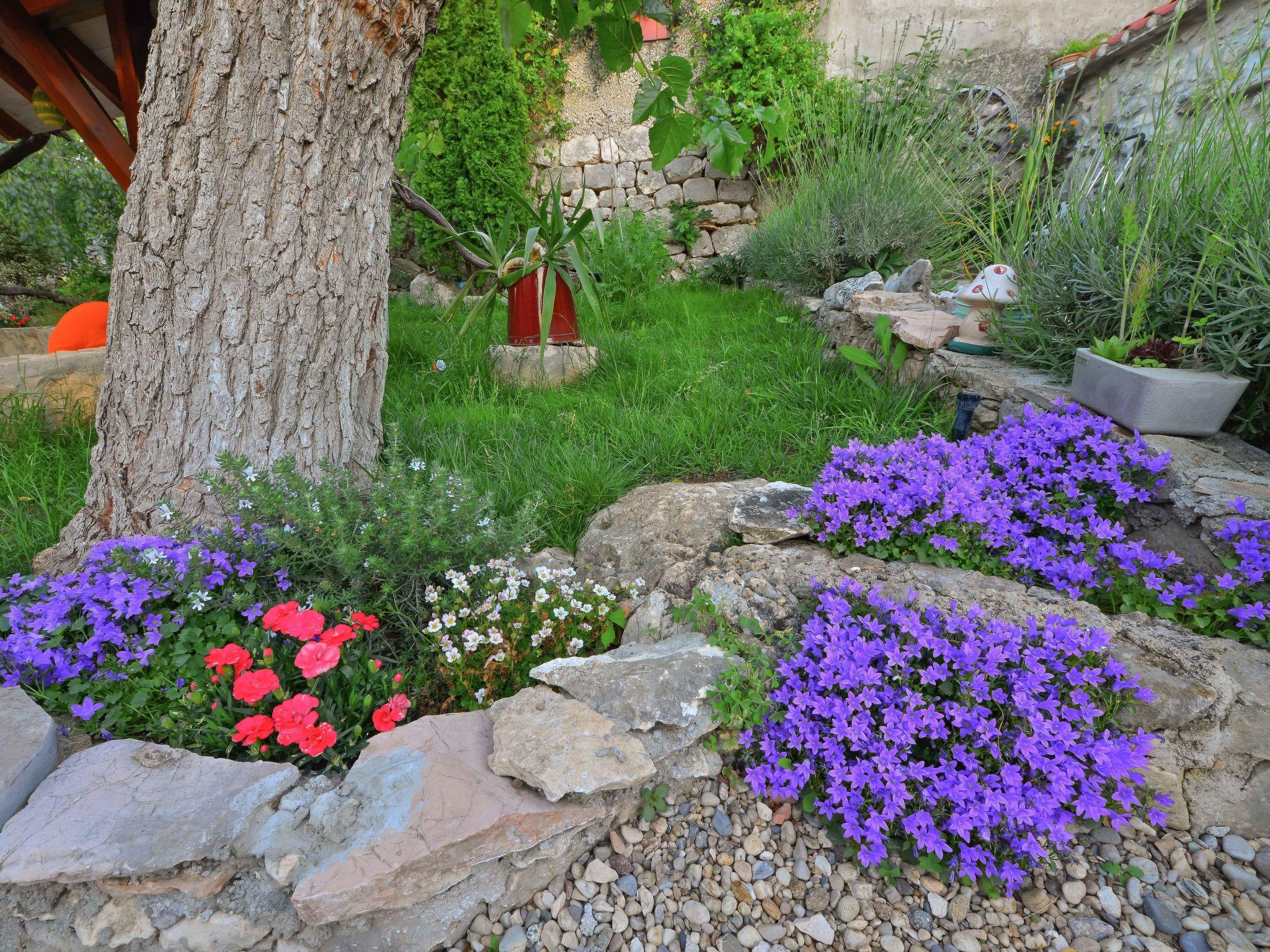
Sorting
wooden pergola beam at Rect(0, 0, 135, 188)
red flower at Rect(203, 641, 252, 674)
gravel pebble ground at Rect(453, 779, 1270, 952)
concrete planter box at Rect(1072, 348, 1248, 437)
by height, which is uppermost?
wooden pergola beam at Rect(0, 0, 135, 188)

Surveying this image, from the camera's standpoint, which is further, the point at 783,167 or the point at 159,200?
the point at 783,167

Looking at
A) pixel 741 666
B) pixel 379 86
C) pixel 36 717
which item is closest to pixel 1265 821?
pixel 741 666

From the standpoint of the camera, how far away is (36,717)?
144 cm

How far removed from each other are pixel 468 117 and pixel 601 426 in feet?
19.3

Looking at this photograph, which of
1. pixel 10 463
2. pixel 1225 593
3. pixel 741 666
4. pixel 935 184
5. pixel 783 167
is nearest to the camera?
pixel 741 666

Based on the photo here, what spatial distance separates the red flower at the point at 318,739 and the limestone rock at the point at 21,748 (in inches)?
19.8

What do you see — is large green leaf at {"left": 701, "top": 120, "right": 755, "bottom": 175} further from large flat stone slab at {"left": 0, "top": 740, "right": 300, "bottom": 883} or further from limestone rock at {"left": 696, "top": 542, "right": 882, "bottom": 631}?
large flat stone slab at {"left": 0, "top": 740, "right": 300, "bottom": 883}

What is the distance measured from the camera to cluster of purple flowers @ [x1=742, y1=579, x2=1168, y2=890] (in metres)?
1.37

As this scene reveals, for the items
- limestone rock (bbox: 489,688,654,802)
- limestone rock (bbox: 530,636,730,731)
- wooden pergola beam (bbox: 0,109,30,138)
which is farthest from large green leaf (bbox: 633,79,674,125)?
wooden pergola beam (bbox: 0,109,30,138)

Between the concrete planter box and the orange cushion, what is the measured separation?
5228 millimetres

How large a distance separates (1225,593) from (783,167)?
673cm

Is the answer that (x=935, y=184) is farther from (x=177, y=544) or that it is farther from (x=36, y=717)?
(x=36, y=717)

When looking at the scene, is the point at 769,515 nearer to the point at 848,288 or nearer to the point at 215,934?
the point at 215,934

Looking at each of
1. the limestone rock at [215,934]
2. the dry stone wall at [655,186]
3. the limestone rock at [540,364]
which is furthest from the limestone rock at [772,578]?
the dry stone wall at [655,186]
